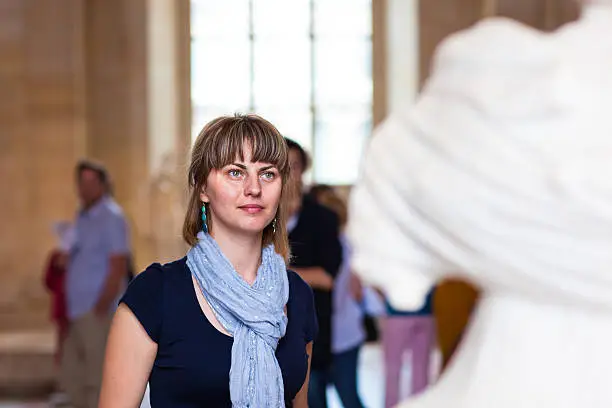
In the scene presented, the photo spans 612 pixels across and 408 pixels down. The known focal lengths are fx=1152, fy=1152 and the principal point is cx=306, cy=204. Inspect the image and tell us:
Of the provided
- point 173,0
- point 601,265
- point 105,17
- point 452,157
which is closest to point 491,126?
point 452,157

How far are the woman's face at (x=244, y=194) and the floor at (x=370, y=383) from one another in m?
5.68

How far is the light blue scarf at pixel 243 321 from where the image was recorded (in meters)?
2.12

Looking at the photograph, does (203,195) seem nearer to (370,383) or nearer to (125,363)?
(125,363)

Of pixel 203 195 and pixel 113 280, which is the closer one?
pixel 203 195

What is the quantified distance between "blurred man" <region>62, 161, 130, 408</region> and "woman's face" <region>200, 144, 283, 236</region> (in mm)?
5052

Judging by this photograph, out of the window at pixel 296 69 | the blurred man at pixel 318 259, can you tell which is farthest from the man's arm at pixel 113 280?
the window at pixel 296 69

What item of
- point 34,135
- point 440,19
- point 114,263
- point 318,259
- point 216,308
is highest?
point 440,19

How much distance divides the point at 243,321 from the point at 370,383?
8.14 meters

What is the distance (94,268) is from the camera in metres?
7.29

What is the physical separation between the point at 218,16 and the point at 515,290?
→ 15.5 metres

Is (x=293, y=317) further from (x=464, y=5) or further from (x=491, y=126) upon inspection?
(x=464, y=5)

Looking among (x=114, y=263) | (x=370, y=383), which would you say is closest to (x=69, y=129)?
(x=370, y=383)

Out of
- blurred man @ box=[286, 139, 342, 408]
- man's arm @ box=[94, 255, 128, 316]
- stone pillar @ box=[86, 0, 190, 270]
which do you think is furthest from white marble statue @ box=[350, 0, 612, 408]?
stone pillar @ box=[86, 0, 190, 270]

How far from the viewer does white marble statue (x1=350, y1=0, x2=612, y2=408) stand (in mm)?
1102
